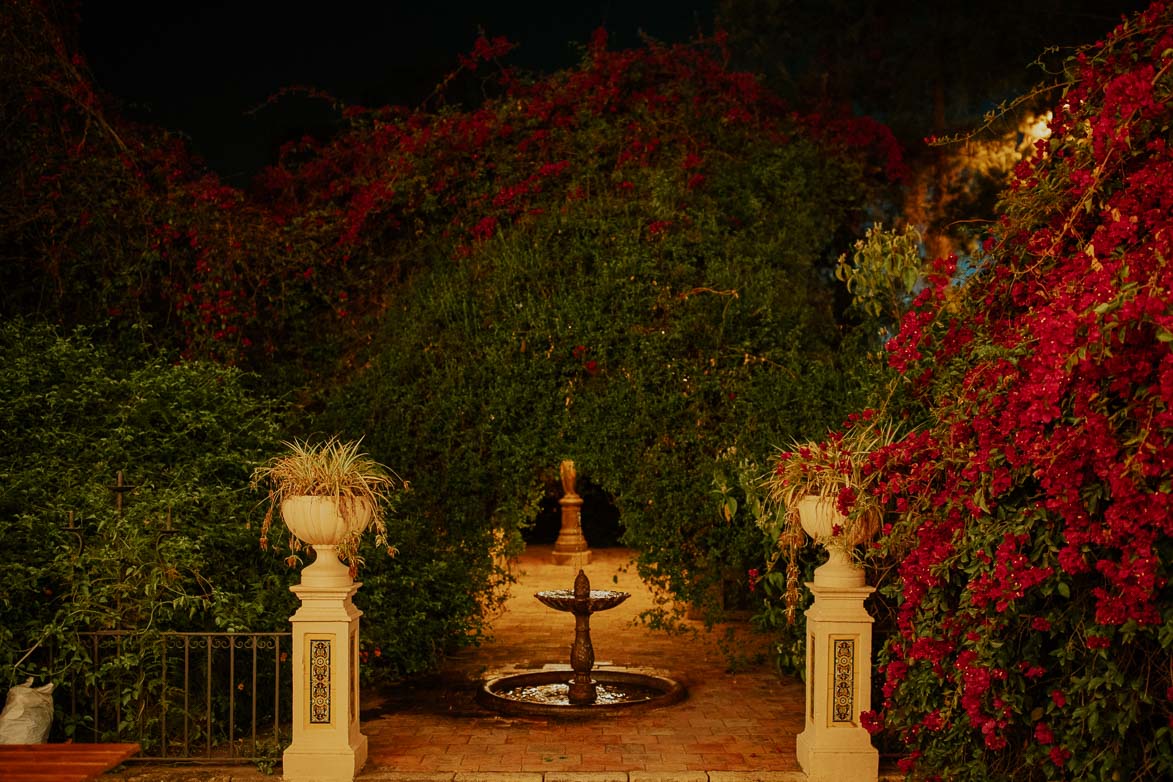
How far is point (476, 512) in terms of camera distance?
9367 mm


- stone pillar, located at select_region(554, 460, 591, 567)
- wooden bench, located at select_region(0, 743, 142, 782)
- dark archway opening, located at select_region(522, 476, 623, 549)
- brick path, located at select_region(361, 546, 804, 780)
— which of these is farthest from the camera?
dark archway opening, located at select_region(522, 476, 623, 549)

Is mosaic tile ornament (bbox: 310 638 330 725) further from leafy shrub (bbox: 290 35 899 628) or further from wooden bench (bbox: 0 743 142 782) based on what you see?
leafy shrub (bbox: 290 35 899 628)

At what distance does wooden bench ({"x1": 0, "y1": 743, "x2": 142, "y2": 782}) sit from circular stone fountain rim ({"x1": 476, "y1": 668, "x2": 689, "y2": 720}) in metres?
2.88

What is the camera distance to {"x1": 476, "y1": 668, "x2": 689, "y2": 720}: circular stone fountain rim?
25.3 ft

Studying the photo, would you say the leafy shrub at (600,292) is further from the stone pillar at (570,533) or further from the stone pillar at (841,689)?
the stone pillar at (570,533)

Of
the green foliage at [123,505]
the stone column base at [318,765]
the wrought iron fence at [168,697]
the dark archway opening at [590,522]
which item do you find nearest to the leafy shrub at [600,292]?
the green foliage at [123,505]

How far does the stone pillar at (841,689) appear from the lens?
625 cm

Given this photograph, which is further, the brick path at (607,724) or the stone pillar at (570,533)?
the stone pillar at (570,533)

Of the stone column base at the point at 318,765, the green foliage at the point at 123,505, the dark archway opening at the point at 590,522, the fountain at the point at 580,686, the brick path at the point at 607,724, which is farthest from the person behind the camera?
the dark archway opening at the point at 590,522

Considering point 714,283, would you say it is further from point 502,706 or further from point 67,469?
point 67,469

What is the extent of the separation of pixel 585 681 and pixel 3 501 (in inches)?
156

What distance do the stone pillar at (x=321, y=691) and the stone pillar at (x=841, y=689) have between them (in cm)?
254

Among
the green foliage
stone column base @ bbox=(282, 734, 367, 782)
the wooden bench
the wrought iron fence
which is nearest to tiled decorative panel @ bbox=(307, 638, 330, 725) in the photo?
stone column base @ bbox=(282, 734, 367, 782)

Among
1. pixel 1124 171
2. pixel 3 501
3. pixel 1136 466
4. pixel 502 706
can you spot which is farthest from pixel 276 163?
pixel 1136 466
